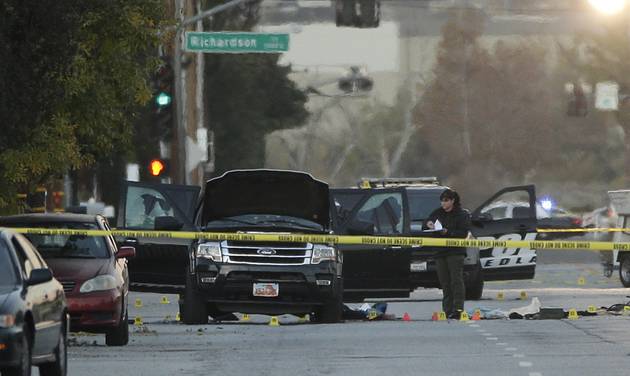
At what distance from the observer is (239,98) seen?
3231 inches

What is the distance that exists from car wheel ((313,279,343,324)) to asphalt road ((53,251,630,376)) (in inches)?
6.5

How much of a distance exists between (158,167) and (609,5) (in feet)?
174

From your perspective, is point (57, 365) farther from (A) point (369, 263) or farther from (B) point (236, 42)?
(B) point (236, 42)

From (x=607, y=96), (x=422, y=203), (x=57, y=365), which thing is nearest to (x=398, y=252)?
(x=422, y=203)

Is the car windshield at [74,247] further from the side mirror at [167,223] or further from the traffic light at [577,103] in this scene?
the traffic light at [577,103]

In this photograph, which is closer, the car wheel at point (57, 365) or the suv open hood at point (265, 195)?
the car wheel at point (57, 365)

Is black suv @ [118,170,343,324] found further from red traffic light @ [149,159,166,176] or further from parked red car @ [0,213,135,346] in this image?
red traffic light @ [149,159,166,176]

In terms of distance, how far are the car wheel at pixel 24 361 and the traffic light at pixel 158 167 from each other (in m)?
25.2

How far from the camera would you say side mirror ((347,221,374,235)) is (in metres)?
26.7

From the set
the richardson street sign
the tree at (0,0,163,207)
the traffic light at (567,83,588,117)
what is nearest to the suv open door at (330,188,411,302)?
the tree at (0,0,163,207)

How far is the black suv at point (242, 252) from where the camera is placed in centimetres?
2548

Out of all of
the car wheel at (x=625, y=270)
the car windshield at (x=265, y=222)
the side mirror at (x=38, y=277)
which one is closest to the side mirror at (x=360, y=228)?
the car windshield at (x=265, y=222)

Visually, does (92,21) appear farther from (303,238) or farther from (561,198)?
(561,198)

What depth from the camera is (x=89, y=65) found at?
30.5 m
